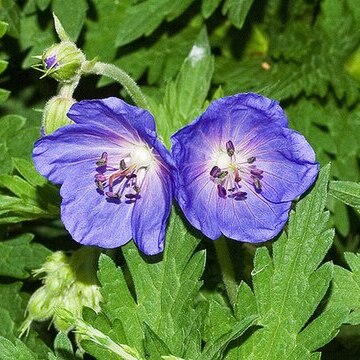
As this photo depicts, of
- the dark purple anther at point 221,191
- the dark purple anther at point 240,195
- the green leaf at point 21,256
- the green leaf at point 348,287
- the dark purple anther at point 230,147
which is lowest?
the green leaf at point 21,256

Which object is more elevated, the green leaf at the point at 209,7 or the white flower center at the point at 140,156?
the white flower center at the point at 140,156

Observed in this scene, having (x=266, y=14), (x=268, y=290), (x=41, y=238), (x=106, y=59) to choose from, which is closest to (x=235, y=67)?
(x=266, y=14)

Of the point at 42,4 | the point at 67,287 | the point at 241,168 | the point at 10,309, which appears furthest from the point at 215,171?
the point at 42,4

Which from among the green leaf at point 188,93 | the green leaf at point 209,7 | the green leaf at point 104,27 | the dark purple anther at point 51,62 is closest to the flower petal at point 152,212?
the green leaf at point 188,93

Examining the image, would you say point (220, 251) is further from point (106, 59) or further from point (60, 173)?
point (106, 59)

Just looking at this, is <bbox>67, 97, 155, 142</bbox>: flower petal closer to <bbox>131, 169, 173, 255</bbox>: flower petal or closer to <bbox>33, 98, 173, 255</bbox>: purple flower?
<bbox>33, 98, 173, 255</bbox>: purple flower

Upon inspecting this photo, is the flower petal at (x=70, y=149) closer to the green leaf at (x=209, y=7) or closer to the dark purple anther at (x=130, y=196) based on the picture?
the dark purple anther at (x=130, y=196)

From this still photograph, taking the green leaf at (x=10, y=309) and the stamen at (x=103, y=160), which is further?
the green leaf at (x=10, y=309)

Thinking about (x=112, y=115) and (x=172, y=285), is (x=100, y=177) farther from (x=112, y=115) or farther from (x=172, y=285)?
(x=172, y=285)
